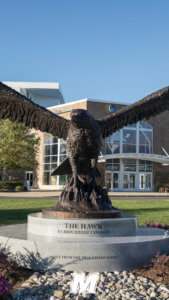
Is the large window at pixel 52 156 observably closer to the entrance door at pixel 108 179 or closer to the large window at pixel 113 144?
the entrance door at pixel 108 179

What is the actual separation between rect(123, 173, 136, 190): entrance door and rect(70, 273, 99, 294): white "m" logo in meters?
33.0

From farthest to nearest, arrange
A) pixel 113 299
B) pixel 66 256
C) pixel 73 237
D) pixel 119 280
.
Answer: pixel 73 237 → pixel 66 256 → pixel 119 280 → pixel 113 299

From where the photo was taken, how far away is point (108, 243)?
5.05 meters

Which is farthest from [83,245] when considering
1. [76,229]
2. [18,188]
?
[18,188]

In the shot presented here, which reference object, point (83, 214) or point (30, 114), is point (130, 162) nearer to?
point (30, 114)

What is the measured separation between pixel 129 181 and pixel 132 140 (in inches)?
192

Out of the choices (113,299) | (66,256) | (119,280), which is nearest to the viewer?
(113,299)

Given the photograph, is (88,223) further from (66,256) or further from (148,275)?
(148,275)

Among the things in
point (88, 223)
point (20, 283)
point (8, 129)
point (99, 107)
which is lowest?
point (20, 283)

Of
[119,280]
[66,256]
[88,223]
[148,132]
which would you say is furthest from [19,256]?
[148,132]

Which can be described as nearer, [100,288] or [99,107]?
[100,288]

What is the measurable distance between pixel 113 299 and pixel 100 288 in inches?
11.2

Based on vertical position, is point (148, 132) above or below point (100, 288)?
above

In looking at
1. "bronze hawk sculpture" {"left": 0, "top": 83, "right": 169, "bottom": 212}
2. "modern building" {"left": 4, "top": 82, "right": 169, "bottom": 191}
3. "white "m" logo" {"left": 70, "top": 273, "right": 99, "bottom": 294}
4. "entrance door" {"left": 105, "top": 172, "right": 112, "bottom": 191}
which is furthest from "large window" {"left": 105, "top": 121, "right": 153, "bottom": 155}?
Answer: "white "m" logo" {"left": 70, "top": 273, "right": 99, "bottom": 294}
